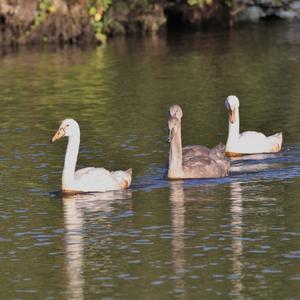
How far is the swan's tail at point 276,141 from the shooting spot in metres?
25.7

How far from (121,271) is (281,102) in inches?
595

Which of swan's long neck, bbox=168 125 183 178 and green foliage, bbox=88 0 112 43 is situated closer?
swan's long neck, bbox=168 125 183 178

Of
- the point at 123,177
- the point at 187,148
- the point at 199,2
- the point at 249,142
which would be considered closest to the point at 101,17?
the point at 199,2

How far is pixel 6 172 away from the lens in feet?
79.6

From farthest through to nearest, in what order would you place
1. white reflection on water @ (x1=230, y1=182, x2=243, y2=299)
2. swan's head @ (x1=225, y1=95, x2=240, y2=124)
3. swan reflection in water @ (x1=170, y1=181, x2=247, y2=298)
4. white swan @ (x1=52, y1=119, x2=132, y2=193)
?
swan's head @ (x1=225, y1=95, x2=240, y2=124) < white swan @ (x1=52, y1=119, x2=132, y2=193) < swan reflection in water @ (x1=170, y1=181, x2=247, y2=298) < white reflection on water @ (x1=230, y1=182, x2=243, y2=299)

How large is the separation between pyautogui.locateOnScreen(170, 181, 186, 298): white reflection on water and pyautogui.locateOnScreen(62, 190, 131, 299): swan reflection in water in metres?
0.80

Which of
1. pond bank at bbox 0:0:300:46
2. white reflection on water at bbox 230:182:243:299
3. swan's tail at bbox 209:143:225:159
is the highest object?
pond bank at bbox 0:0:300:46

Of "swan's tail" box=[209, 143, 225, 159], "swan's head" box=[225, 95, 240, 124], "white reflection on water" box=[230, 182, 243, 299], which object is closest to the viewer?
"white reflection on water" box=[230, 182, 243, 299]

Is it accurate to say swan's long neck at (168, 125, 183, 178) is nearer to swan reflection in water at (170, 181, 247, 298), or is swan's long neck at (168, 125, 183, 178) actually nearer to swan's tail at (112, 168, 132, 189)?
swan reflection in water at (170, 181, 247, 298)

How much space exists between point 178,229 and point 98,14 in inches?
1079

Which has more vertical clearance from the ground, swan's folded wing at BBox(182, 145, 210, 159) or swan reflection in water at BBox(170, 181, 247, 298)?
swan's folded wing at BBox(182, 145, 210, 159)

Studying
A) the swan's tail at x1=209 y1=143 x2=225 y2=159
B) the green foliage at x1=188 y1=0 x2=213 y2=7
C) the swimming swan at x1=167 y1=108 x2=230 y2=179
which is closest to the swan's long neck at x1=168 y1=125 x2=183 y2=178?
the swimming swan at x1=167 y1=108 x2=230 y2=179

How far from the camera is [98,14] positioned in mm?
46250

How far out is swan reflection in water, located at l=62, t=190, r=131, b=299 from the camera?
55.5ft
